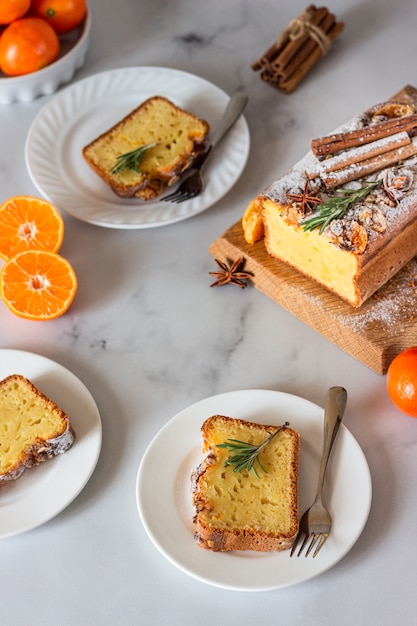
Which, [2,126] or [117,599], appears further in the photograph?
[2,126]

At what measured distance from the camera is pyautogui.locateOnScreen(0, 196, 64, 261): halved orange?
2.57 m

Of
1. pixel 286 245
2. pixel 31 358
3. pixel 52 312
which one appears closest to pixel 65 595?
pixel 31 358

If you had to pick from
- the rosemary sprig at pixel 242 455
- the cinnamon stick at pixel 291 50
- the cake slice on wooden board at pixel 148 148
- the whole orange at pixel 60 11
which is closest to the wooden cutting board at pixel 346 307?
the cake slice on wooden board at pixel 148 148

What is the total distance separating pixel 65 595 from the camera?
1.98m

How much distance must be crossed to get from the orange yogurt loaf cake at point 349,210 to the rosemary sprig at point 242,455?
0.63 metres

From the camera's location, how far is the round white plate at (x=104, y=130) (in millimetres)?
2730

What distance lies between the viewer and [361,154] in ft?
7.90

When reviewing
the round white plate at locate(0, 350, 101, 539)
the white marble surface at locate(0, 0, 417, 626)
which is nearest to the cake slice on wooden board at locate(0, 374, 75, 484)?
the round white plate at locate(0, 350, 101, 539)

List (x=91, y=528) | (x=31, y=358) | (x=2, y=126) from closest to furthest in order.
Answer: (x=91, y=528) < (x=31, y=358) < (x=2, y=126)

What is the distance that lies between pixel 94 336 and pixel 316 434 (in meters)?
0.81

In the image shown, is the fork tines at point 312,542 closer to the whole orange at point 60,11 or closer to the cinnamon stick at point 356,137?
the cinnamon stick at point 356,137

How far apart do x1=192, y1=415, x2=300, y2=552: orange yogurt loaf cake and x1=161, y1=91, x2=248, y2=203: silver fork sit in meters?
0.99

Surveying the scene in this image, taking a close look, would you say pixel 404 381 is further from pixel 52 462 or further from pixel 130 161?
pixel 130 161

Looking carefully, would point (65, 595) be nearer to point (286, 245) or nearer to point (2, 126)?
point (286, 245)
